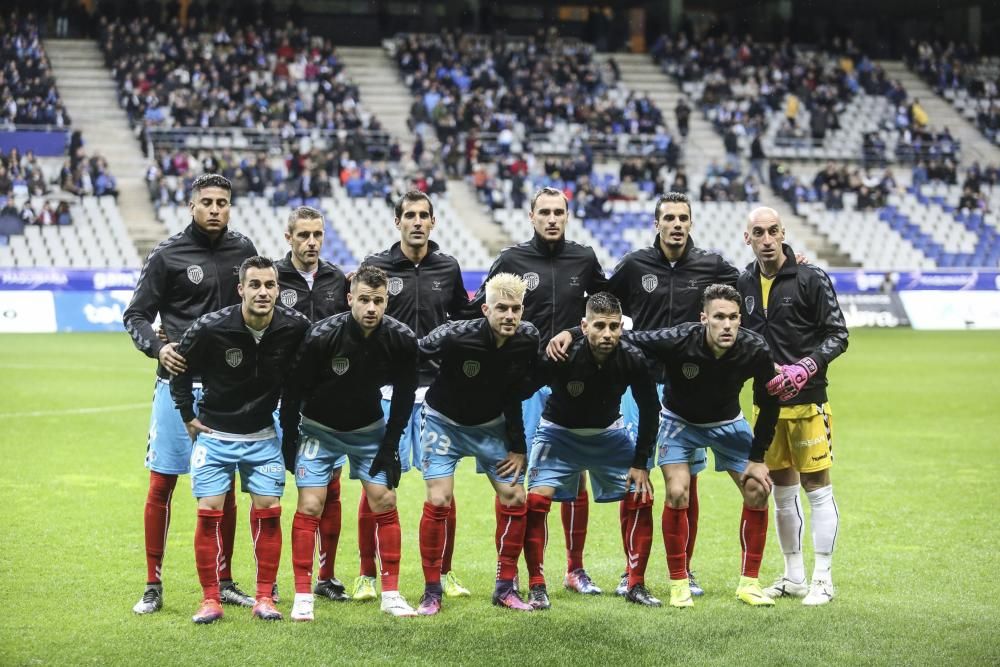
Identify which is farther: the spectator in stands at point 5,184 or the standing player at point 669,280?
the spectator in stands at point 5,184

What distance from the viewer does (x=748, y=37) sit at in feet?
142

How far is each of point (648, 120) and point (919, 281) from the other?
39.0 feet

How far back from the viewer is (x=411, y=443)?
7.52 m

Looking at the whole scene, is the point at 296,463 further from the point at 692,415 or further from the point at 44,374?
the point at 44,374

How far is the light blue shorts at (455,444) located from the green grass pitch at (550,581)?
74cm

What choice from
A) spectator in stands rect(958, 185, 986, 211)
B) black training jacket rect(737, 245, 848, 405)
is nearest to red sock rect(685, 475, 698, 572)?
black training jacket rect(737, 245, 848, 405)

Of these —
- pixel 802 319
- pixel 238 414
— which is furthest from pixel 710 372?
pixel 238 414

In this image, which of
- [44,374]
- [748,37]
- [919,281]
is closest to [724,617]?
[44,374]

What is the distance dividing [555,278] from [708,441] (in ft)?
4.44

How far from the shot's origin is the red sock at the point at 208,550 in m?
6.37

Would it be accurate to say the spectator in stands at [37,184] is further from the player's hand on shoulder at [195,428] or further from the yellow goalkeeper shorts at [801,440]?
the yellow goalkeeper shorts at [801,440]

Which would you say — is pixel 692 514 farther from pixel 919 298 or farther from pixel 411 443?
pixel 919 298

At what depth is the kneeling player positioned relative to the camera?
6660 mm

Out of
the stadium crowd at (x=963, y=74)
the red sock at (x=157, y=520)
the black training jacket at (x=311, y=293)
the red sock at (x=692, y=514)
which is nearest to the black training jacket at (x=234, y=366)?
the red sock at (x=157, y=520)
